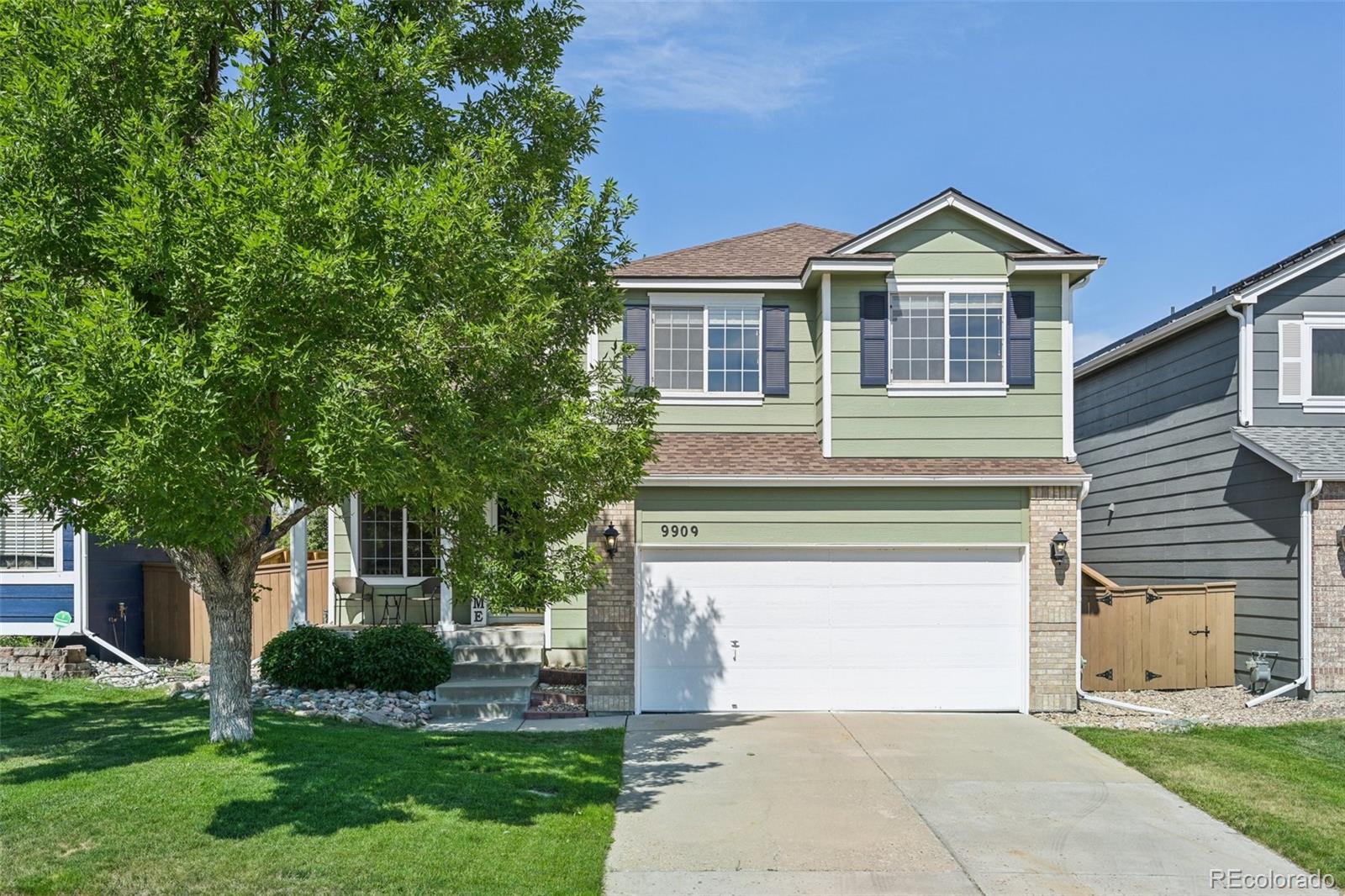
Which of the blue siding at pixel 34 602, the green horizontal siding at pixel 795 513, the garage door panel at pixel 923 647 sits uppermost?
the green horizontal siding at pixel 795 513

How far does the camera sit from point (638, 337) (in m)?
13.3

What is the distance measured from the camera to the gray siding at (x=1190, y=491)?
1318 centimetres

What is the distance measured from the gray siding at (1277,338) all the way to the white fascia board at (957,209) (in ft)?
11.5

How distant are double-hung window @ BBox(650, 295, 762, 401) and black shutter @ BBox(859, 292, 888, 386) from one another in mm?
1381

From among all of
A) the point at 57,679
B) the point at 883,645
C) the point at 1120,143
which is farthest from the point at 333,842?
the point at 1120,143

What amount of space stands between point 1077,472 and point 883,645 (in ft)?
10.5

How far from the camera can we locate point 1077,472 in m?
12.4

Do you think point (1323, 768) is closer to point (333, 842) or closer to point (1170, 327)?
point (1170, 327)

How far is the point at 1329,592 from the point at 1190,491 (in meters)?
2.81

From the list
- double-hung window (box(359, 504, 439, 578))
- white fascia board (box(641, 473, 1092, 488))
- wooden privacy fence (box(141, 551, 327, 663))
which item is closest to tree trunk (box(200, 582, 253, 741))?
white fascia board (box(641, 473, 1092, 488))

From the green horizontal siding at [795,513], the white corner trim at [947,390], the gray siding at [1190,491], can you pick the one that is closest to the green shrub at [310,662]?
the green horizontal siding at [795,513]

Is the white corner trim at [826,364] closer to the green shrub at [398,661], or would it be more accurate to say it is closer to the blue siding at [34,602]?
the green shrub at [398,661]

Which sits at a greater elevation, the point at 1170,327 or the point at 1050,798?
the point at 1170,327

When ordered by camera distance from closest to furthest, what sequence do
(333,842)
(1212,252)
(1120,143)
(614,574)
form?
(333,842) < (614,574) < (1120,143) < (1212,252)
